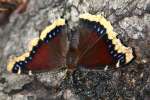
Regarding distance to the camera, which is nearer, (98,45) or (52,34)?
(98,45)

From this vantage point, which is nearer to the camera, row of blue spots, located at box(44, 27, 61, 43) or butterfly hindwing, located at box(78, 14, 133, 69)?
butterfly hindwing, located at box(78, 14, 133, 69)

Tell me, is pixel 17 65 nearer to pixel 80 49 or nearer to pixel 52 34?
pixel 52 34

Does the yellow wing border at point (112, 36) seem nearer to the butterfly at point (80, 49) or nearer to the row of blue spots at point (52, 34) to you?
the butterfly at point (80, 49)

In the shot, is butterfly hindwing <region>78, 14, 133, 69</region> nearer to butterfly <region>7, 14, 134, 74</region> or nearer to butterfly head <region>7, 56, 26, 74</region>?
butterfly <region>7, 14, 134, 74</region>

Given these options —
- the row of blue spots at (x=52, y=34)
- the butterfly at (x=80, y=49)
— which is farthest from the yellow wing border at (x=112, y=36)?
the row of blue spots at (x=52, y=34)

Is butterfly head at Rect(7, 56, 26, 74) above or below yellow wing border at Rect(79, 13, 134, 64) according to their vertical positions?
below

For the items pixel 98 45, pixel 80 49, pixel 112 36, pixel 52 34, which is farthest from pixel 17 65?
pixel 112 36

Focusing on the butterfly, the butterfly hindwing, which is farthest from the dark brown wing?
the butterfly hindwing

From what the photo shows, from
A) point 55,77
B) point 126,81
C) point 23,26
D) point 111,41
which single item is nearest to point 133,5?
point 111,41

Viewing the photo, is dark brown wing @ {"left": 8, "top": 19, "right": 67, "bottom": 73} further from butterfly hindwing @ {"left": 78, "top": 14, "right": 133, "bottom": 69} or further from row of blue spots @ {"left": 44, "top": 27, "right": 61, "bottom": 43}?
butterfly hindwing @ {"left": 78, "top": 14, "right": 133, "bottom": 69}
